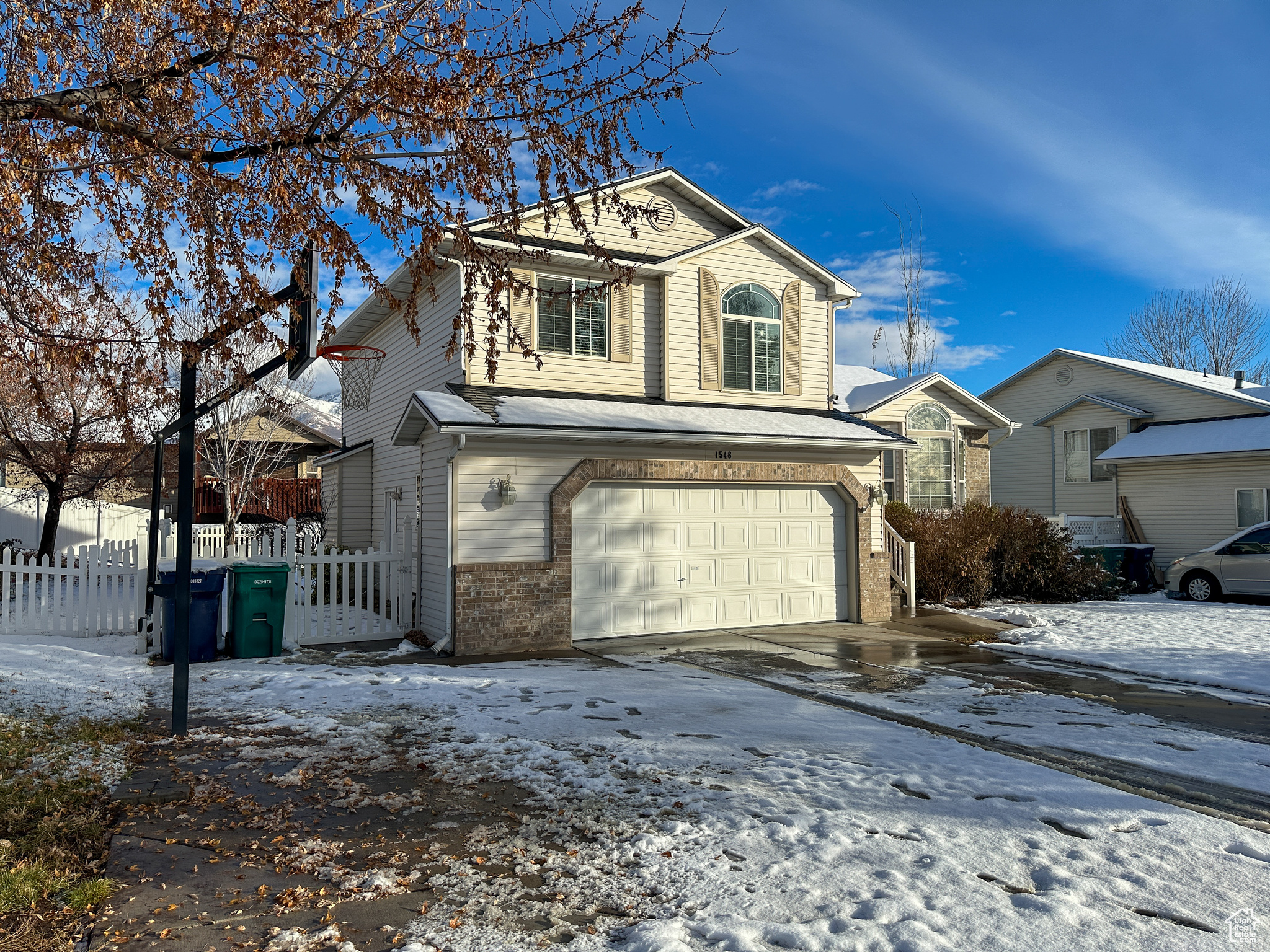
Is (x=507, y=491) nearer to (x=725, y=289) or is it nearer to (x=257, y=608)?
(x=257, y=608)

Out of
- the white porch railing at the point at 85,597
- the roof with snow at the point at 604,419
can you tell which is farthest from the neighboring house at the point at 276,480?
the roof with snow at the point at 604,419

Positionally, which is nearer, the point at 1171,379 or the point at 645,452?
the point at 645,452

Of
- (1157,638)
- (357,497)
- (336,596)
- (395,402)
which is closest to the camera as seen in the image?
(336,596)

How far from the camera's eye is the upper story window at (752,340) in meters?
14.3

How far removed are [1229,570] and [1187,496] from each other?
6052 millimetres

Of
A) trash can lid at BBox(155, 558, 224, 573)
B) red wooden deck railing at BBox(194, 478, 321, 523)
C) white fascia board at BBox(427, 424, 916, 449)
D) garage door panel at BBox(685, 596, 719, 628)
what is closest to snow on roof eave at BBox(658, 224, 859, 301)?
white fascia board at BBox(427, 424, 916, 449)

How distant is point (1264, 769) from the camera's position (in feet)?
20.5

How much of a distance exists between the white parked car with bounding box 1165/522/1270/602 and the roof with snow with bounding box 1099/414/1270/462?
442 cm

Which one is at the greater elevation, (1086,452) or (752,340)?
(752,340)

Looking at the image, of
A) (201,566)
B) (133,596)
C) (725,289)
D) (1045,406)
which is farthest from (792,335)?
(1045,406)

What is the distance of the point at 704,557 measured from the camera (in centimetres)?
1303

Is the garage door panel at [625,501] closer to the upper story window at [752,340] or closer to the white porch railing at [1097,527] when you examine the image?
the upper story window at [752,340]

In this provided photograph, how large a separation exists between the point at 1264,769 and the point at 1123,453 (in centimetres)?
1918

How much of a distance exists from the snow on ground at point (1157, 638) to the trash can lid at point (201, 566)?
1035cm
